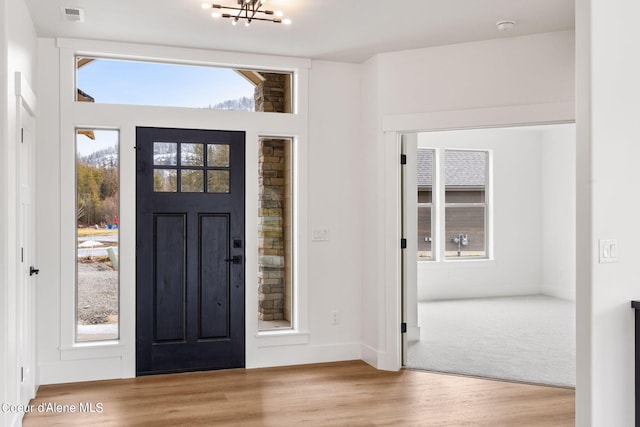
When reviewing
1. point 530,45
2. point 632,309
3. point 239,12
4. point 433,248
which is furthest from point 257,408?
point 433,248

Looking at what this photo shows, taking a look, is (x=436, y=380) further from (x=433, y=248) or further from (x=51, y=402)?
(x=433, y=248)

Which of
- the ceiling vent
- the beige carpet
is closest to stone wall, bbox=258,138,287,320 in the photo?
the beige carpet

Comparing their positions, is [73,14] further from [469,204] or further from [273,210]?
[469,204]

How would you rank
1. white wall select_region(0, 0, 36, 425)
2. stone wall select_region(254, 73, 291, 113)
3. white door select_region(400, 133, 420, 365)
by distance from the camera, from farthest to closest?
1. white door select_region(400, 133, 420, 365)
2. stone wall select_region(254, 73, 291, 113)
3. white wall select_region(0, 0, 36, 425)

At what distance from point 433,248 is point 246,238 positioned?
4650 mm

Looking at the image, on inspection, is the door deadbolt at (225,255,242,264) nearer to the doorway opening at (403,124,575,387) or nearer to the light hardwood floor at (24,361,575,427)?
the light hardwood floor at (24,361,575,427)

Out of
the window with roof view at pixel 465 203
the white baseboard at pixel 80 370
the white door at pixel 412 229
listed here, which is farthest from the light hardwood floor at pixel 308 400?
the window with roof view at pixel 465 203

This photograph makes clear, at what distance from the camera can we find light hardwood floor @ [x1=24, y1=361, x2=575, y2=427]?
3846 millimetres

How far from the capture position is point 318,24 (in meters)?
4.37

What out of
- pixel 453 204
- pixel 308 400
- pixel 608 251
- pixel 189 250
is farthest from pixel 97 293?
pixel 453 204

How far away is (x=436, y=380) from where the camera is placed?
4789 mm

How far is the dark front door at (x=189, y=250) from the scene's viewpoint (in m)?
4.92

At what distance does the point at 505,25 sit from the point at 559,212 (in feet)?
18.6

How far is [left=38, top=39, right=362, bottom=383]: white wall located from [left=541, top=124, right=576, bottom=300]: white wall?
495 cm
